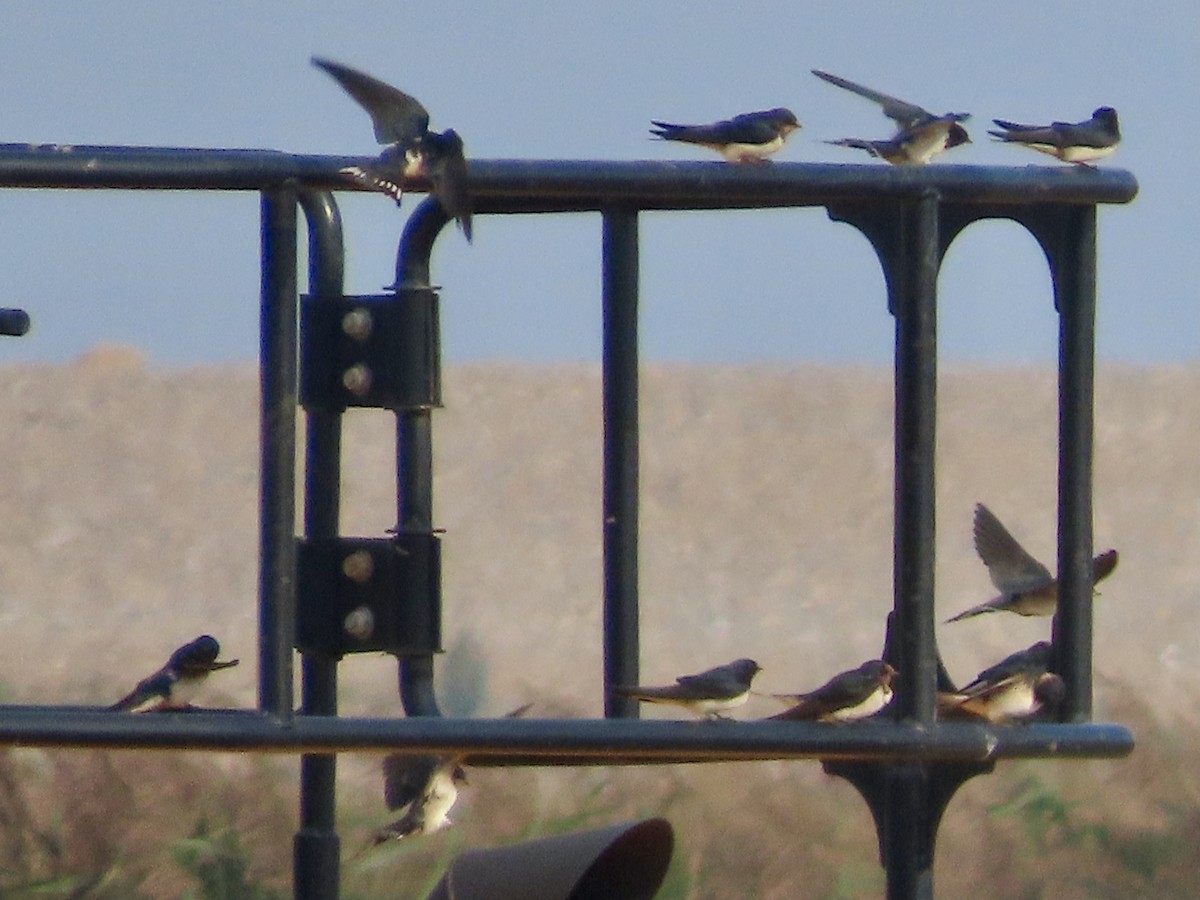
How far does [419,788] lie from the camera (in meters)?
3.64

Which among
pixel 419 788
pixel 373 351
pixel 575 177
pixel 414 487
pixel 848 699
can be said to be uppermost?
pixel 575 177

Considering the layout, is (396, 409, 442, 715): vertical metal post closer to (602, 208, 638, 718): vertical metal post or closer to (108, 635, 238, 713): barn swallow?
(602, 208, 638, 718): vertical metal post

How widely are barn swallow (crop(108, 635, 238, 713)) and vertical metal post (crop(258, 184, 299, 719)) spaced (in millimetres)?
219

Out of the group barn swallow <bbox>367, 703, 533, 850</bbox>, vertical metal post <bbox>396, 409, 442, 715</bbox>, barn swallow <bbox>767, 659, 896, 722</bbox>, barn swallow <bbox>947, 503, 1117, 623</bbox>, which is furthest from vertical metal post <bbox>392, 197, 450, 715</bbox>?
barn swallow <bbox>947, 503, 1117, 623</bbox>

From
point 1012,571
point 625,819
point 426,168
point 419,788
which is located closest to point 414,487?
point 426,168

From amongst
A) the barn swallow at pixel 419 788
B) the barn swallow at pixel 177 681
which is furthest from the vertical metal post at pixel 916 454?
the barn swallow at pixel 419 788

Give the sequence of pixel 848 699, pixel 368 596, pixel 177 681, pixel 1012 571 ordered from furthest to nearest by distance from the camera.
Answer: pixel 1012 571 → pixel 177 681 → pixel 848 699 → pixel 368 596

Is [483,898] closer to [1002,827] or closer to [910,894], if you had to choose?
[910,894]

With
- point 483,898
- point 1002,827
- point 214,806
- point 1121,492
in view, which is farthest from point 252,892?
point 1121,492

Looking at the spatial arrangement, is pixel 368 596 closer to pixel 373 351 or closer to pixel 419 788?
pixel 373 351

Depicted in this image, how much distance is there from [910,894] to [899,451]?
1.62ft

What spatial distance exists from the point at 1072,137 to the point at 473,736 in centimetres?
183

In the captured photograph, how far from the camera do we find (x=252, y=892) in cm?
788

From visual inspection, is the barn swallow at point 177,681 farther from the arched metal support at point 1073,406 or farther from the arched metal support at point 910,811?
the arched metal support at point 1073,406
